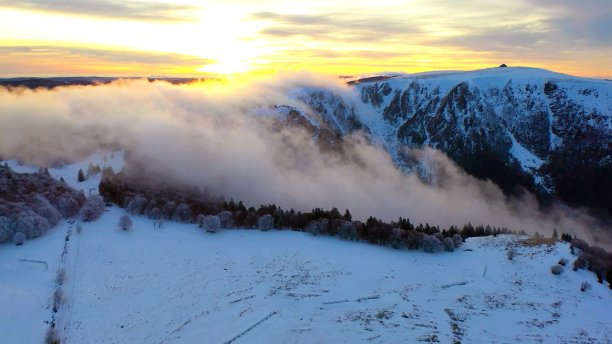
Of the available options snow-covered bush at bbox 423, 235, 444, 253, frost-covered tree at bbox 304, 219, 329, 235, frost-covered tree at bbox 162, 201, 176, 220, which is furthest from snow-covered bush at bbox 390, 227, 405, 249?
frost-covered tree at bbox 162, 201, 176, 220

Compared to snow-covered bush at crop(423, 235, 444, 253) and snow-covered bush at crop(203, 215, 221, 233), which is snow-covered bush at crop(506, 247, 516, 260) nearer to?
snow-covered bush at crop(423, 235, 444, 253)

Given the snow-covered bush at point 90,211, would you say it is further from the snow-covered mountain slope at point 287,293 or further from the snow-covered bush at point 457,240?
the snow-covered bush at point 457,240

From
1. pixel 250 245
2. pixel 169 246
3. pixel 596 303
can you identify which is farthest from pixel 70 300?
pixel 596 303

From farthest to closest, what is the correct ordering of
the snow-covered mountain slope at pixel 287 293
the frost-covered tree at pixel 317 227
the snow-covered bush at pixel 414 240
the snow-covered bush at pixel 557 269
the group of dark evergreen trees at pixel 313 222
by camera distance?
the frost-covered tree at pixel 317 227
the group of dark evergreen trees at pixel 313 222
the snow-covered bush at pixel 414 240
the snow-covered bush at pixel 557 269
the snow-covered mountain slope at pixel 287 293

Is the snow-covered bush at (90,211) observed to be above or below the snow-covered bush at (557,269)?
below

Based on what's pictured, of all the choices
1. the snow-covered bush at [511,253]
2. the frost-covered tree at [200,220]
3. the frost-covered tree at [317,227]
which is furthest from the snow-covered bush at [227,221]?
the snow-covered bush at [511,253]
